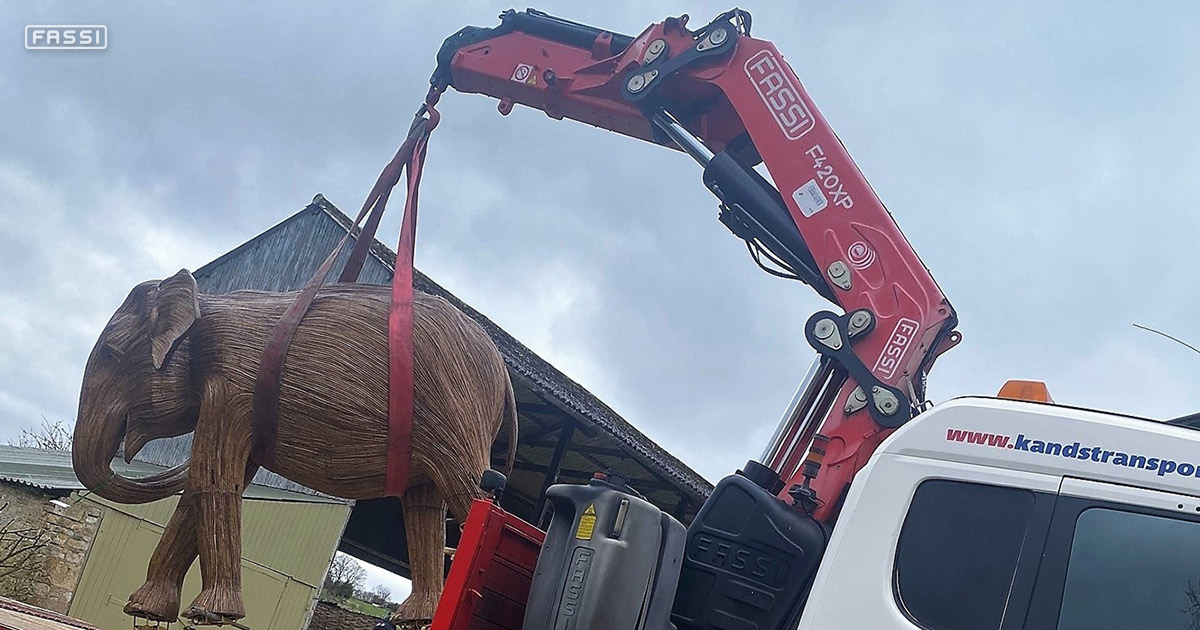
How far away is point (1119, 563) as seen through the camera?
9.45ft

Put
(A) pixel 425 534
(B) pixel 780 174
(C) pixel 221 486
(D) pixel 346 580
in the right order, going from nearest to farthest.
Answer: (B) pixel 780 174, (C) pixel 221 486, (A) pixel 425 534, (D) pixel 346 580

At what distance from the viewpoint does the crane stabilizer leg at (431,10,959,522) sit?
4.09 m

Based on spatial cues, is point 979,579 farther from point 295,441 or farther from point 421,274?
point 421,274

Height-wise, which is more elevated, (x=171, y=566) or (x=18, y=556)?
(x=171, y=566)

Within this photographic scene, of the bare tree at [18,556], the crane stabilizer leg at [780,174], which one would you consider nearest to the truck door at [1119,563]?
the crane stabilizer leg at [780,174]

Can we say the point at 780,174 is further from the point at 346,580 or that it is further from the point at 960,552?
the point at 346,580

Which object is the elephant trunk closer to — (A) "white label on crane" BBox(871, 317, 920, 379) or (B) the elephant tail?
(B) the elephant tail

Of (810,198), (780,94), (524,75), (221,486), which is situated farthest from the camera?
(524,75)

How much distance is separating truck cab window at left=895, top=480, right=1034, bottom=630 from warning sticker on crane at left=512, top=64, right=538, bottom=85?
3.52m

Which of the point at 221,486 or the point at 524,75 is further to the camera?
the point at 524,75

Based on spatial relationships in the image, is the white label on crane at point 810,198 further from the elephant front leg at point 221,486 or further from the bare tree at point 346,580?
the bare tree at point 346,580

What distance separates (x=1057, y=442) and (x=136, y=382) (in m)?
4.85

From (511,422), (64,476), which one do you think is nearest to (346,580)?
(64,476)

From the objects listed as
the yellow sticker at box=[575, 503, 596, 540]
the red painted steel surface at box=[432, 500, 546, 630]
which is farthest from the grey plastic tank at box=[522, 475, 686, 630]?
the red painted steel surface at box=[432, 500, 546, 630]
